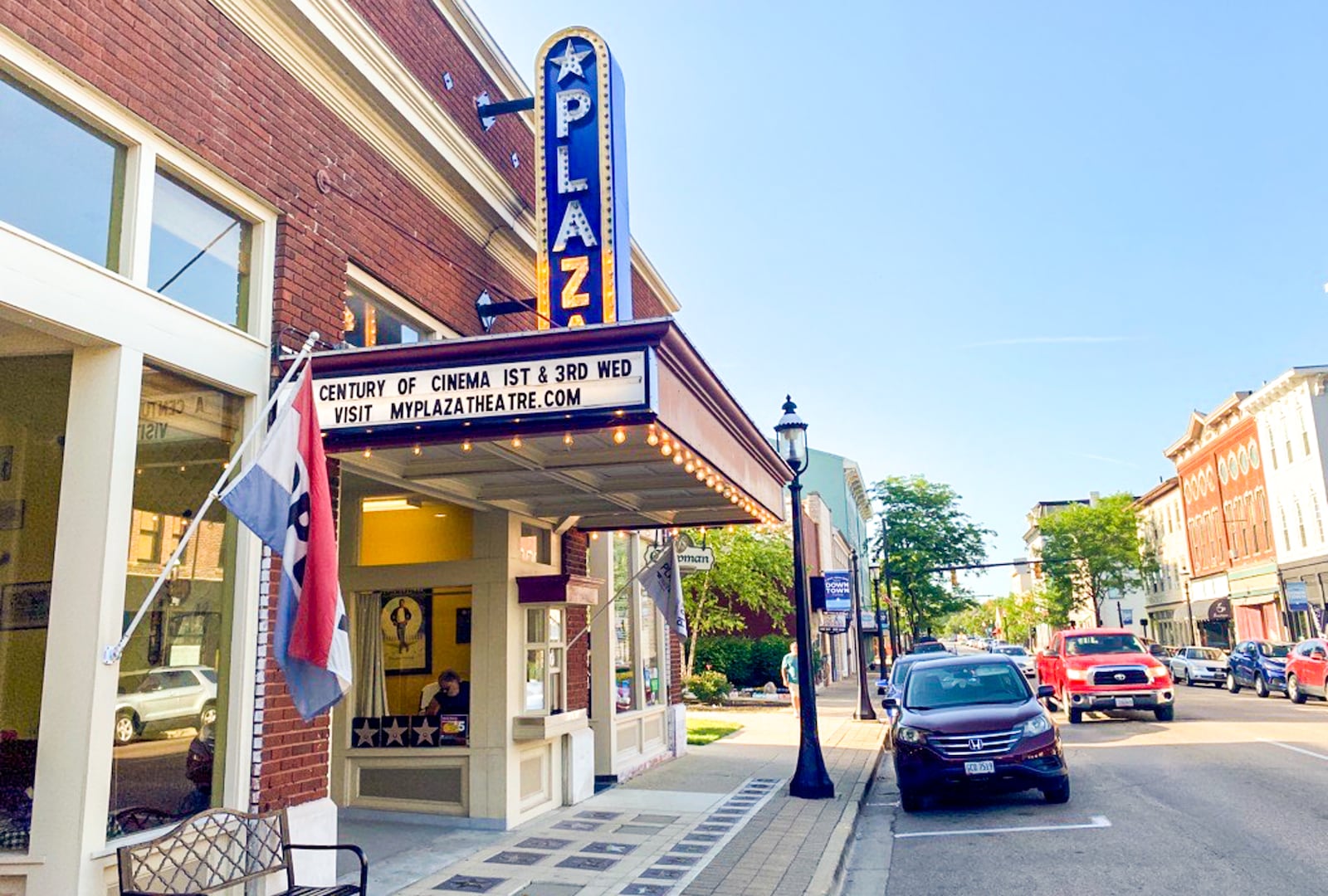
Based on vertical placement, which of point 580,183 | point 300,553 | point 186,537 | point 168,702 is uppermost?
point 580,183

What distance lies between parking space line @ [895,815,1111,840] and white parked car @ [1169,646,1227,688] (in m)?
26.3

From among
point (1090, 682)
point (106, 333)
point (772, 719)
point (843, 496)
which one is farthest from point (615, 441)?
point (843, 496)

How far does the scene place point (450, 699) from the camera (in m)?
10.0

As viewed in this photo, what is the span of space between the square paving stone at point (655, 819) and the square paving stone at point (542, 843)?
1.14 m

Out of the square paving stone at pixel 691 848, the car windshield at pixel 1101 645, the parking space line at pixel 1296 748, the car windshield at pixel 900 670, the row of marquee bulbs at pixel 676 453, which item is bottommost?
the parking space line at pixel 1296 748

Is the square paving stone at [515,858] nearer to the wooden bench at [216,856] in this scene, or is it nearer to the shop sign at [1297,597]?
the wooden bench at [216,856]

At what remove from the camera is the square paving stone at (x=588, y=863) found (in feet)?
25.7

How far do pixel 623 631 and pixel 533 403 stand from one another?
27.2 ft

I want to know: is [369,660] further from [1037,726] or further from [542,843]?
[1037,726]

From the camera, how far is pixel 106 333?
5.22m

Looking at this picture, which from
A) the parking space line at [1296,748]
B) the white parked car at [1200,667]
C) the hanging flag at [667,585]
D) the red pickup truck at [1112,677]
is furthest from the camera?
the white parked car at [1200,667]

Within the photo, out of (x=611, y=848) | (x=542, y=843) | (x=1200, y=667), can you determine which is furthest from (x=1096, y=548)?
(x=542, y=843)

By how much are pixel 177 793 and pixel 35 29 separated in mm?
4274

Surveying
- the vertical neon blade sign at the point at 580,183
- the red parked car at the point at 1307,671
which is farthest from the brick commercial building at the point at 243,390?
the red parked car at the point at 1307,671
